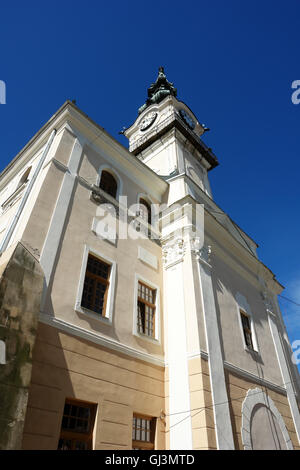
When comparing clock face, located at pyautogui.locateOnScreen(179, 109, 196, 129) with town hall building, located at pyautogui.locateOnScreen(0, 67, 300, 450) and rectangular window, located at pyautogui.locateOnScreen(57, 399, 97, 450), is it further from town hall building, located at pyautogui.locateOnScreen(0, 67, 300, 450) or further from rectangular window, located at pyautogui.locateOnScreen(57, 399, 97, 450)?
rectangular window, located at pyautogui.locateOnScreen(57, 399, 97, 450)

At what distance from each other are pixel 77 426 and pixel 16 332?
2.78 m

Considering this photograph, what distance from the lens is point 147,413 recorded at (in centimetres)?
835

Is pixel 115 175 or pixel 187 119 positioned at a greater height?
pixel 187 119

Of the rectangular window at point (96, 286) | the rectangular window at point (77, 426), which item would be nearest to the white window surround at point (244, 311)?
the rectangular window at point (96, 286)

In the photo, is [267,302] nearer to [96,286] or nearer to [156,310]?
[156,310]

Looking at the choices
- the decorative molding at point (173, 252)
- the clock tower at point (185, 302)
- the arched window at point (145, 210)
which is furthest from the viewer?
the arched window at point (145, 210)

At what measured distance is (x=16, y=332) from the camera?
19.0 feet

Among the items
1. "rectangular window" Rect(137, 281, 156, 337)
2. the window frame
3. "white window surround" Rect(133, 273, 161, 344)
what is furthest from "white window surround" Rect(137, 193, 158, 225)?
the window frame

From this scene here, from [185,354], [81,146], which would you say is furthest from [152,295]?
[81,146]

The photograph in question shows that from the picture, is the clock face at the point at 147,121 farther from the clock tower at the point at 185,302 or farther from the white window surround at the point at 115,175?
the white window surround at the point at 115,175

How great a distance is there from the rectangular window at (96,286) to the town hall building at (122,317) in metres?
0.03

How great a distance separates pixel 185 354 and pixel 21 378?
202 inches

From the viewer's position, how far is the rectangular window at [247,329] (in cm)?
1268

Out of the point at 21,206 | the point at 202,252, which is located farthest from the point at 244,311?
the point at 21,206
